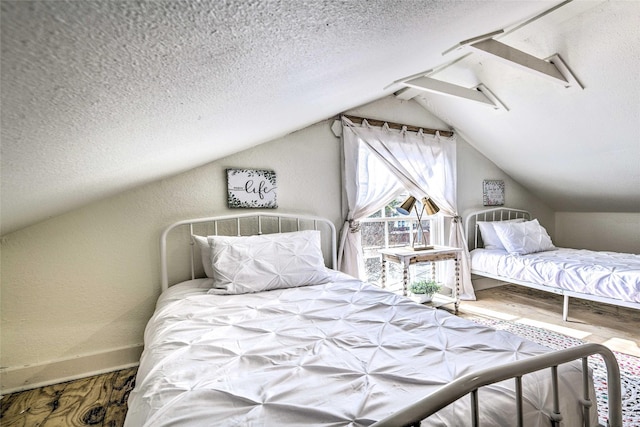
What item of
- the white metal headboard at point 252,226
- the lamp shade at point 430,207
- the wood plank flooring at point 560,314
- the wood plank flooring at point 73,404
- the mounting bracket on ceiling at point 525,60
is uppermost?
the mounting bracket on ceiling at point 525,60

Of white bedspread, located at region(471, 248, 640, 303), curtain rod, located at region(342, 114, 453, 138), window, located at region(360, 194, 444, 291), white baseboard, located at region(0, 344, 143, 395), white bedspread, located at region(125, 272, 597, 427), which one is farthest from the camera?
window, located at region(360, 194, 444, 291)

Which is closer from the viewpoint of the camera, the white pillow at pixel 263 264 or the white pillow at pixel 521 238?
the white pillow at pixel 263 264

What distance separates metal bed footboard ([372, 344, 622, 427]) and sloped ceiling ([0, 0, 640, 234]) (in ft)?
2.64

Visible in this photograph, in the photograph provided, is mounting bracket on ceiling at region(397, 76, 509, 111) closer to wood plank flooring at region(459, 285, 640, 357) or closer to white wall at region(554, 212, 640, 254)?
wood plank flooring at region(459, 285, 640, 357)

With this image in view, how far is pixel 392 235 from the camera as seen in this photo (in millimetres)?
3377

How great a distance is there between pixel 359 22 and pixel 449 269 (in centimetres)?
329

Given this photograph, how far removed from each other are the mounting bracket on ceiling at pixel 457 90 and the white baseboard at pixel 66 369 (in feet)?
9.95

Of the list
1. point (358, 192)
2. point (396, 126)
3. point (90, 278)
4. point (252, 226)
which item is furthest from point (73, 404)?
point (396, 126)

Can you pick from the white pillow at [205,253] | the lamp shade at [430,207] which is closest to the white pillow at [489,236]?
the lamp shade at [430,207]

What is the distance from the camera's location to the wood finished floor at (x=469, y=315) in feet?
5.26

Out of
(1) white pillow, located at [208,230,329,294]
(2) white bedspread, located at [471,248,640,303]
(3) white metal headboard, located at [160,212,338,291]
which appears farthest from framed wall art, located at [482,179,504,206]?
(1) white pillow, located at [208,230,329,294]

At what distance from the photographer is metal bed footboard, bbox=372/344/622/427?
1.95 ft

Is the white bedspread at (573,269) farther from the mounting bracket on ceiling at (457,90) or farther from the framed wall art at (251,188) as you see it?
the framed wall art at (251,188)

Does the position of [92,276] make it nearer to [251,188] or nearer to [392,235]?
[251,188]
